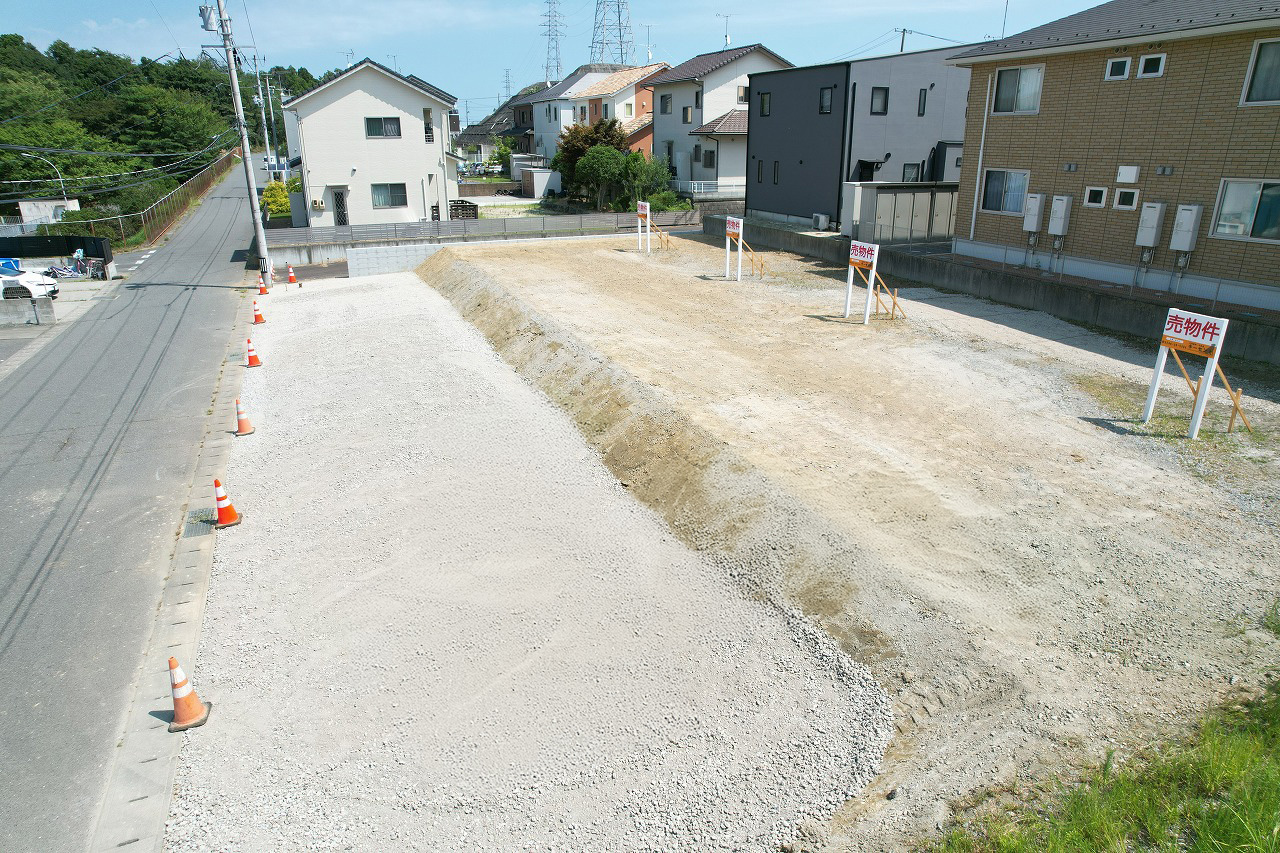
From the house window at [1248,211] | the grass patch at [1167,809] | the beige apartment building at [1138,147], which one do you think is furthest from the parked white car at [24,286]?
the house window at [1248,211]

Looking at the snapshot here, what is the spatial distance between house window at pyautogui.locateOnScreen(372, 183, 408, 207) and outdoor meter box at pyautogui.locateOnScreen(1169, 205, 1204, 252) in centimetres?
2969

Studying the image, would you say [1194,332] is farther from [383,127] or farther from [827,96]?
[383,127]

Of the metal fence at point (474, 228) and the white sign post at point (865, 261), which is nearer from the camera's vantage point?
the white sign post at point (865, 261)

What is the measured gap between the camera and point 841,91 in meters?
27.5

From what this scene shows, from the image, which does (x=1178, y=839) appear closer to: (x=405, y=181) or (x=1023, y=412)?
(x=1023, y=412)

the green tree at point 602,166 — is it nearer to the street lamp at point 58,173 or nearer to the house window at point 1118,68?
the house window at point 1118,68

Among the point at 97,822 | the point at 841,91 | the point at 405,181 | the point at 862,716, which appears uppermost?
the point at 841,91

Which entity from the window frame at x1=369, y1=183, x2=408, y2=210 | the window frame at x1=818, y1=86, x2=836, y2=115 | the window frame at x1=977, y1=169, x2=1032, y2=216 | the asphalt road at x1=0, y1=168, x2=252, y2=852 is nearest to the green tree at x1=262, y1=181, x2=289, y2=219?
the window frame at x1=369, y1=183, x2=408, y2=210

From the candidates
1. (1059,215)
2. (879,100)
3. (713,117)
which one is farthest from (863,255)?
(713,117)

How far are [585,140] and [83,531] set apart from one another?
3678 cm

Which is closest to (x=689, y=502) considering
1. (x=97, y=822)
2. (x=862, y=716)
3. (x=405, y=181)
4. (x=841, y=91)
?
(x=862, y=716)

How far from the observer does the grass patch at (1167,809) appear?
4.51 meters

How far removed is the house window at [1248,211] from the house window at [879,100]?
542 inches

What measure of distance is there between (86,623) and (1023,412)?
1284 centimetres
